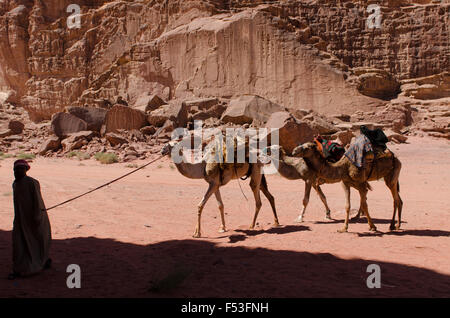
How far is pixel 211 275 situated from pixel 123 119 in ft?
62.8

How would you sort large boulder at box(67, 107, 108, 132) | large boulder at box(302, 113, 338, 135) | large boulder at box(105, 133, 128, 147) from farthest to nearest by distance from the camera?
large boulder at box(67, 107, 108, 132) < large boulder at box(302, 113, 338, 135) < large boulder at box(105, 133, 128, 147)

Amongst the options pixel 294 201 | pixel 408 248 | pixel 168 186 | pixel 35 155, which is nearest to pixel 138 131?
pixel 35 155

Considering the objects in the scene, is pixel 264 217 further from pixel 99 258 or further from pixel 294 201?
pixel 99 258

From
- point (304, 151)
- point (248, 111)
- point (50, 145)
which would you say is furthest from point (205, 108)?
point (304, 151)

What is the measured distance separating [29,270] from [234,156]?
11.8ft

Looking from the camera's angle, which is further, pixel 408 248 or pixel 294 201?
pixel 294 201

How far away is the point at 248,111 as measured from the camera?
843 inches

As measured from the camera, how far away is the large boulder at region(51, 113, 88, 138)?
70.8 feet

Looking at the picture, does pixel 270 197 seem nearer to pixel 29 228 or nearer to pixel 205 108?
pixel 29 228

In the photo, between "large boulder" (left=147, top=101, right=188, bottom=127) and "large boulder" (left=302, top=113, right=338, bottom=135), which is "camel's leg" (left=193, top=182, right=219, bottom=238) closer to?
"large boulder" (left=302, top=113, right=338, bottom=135)

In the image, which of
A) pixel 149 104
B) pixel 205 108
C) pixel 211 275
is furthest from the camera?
pixel 149 104

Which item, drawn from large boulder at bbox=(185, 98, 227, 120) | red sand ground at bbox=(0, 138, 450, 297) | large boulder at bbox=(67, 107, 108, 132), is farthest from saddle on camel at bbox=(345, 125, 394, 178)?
large boulder at bbox=(67, 107, 108, 132)

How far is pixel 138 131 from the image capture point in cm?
2153

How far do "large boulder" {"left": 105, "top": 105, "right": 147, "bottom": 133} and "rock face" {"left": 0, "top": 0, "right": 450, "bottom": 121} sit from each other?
4.86 meters
